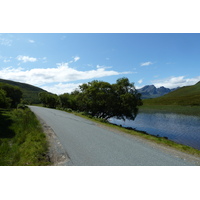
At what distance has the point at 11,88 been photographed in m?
88.2

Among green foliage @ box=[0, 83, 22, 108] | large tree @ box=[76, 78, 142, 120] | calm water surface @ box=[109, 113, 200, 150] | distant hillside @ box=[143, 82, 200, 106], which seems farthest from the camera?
distant hillside @ box=[143, 82, 200, 106]

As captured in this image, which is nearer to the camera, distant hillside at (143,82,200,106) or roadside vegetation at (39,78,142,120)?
roadside vegetation at (39,78,142,120)

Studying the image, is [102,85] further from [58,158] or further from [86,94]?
[58,158]

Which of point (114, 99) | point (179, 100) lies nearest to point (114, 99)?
point (114, 99)

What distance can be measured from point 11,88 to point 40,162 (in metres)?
93.6

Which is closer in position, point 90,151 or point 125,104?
point 90,151

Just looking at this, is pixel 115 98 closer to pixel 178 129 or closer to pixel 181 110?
pixel 178 129

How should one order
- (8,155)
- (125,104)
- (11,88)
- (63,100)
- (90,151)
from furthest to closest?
(11,88), (63,100), (125,104), (8,155), (90,151)

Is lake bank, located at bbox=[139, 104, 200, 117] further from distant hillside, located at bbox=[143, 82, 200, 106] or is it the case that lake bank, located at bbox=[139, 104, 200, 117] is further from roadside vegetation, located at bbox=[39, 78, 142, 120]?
roadside vegetation, located at bbox=[39, 78, 142, 120]

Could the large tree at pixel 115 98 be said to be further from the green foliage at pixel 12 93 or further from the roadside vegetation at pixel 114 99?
the green foliage at pixel 12 93

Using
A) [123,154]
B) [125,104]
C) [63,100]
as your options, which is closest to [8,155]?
[123,154]

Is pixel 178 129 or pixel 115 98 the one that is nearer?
pixel 178 129

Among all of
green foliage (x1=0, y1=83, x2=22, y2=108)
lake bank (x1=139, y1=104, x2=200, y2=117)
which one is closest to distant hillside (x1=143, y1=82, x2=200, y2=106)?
lake bank (x1=139, y1=104, x2=200, y2=117)
